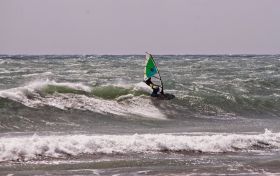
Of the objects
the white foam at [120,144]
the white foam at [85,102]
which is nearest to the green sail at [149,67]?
the white foam at [85,102]

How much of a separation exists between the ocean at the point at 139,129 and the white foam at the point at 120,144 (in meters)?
0.02

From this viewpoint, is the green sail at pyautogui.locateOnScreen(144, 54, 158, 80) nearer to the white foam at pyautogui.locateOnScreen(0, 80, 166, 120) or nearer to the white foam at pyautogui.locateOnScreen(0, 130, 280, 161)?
the white foam at pyautogui.locateOnScreen(0, 80, 166, 120)

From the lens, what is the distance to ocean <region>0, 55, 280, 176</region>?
35.8ft

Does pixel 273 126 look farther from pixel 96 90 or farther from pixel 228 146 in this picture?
pixel 96 90

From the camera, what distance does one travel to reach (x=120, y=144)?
1258cm

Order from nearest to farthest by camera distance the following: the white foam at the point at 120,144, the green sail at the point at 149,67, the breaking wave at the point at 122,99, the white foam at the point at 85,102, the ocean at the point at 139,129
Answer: the ocean at the point at 139,129 < the white foam at the point at 120,144 < the white foam at the point at 85,102 < the breaking wave at the point at 122,99 < the green sail at the point at 149,67

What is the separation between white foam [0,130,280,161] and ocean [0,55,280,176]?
2cm

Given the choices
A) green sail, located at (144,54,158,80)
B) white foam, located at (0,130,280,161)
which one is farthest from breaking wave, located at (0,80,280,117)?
white foam, located at (0,130,280,161)

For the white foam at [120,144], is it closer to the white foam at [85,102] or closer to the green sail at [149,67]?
the white foam at [85,102]

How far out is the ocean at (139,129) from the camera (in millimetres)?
10914

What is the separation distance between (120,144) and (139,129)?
357 centimetres

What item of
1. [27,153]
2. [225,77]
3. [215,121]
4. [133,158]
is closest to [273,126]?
[215,121]

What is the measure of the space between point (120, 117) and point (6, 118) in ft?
12.7

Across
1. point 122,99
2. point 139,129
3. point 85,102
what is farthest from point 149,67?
point 139,129
